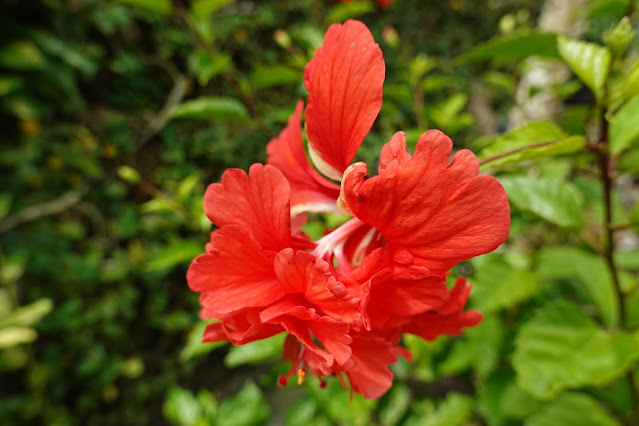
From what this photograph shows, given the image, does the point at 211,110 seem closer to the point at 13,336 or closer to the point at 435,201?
the point at 435,201

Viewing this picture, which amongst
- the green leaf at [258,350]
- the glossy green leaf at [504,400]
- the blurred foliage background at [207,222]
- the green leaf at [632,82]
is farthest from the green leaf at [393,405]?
the green leaf at [632,82]

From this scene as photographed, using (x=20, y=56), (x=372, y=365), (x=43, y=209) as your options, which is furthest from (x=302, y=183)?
(x=43, y=209)

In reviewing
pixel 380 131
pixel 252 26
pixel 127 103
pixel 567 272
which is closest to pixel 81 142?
pixel 127 103

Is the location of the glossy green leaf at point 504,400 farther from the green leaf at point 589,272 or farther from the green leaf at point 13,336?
the green leaf at point 13,336

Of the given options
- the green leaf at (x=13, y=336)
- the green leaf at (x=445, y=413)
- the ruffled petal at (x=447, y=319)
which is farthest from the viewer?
the green leaf at (x=13, y=336)

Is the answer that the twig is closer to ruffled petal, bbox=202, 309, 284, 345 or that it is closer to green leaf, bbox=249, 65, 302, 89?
green leaf, bbox=249, 65, 302, 89
